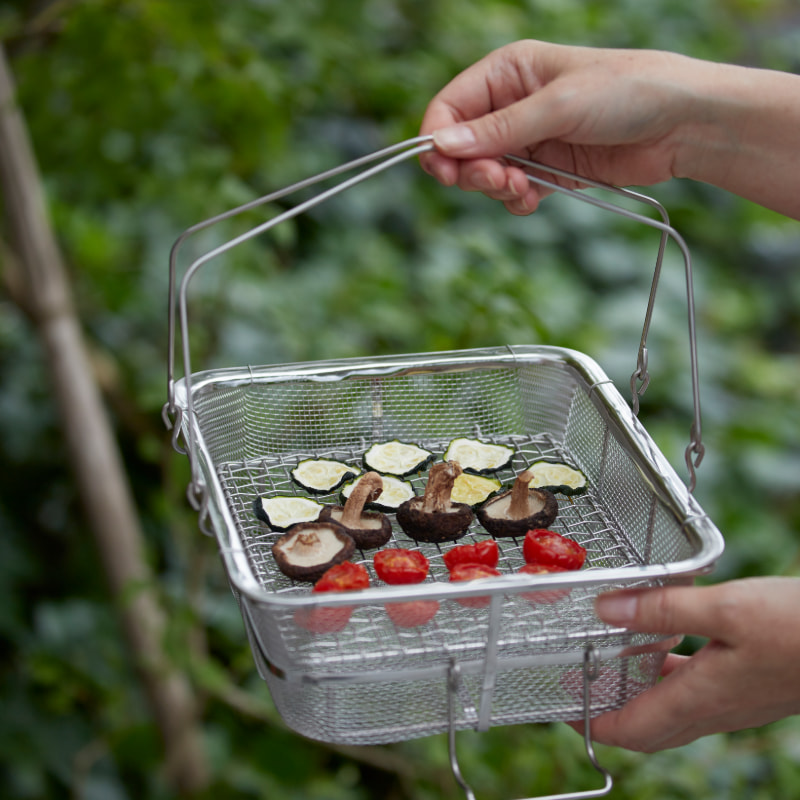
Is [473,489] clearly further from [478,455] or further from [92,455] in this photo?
[92,455]

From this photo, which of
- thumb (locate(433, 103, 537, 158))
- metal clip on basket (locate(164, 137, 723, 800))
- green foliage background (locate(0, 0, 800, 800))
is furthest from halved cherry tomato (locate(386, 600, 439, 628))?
green foliage background (locate(0, 0, 800, 800))

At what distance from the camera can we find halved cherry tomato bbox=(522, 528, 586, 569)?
86 centimetres

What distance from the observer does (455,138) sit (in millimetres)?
901

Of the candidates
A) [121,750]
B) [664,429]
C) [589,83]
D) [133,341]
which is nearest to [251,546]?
[589,83]

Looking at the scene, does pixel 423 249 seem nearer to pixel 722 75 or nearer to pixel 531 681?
pixel 722 75

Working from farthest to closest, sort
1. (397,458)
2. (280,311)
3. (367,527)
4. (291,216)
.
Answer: (280,311), (397,458), (367,527), (291,216)

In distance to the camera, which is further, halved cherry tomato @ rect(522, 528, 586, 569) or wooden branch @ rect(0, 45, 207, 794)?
wooden branch @ rect(0, 45, 207, 794)

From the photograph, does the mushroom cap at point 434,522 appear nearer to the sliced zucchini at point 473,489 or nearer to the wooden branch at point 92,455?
the sliced zucchini at point 473,489

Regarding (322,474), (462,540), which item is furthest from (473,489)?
(322,474)

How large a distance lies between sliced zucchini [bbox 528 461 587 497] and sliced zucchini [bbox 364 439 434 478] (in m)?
0.12

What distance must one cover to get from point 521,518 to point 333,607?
0.28m

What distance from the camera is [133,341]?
2.32 metres

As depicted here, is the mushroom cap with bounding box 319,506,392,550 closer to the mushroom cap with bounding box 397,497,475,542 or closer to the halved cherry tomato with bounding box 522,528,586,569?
the mushroom cap with bounding box 397,497,475,542

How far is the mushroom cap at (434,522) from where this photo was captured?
91 centimetres
